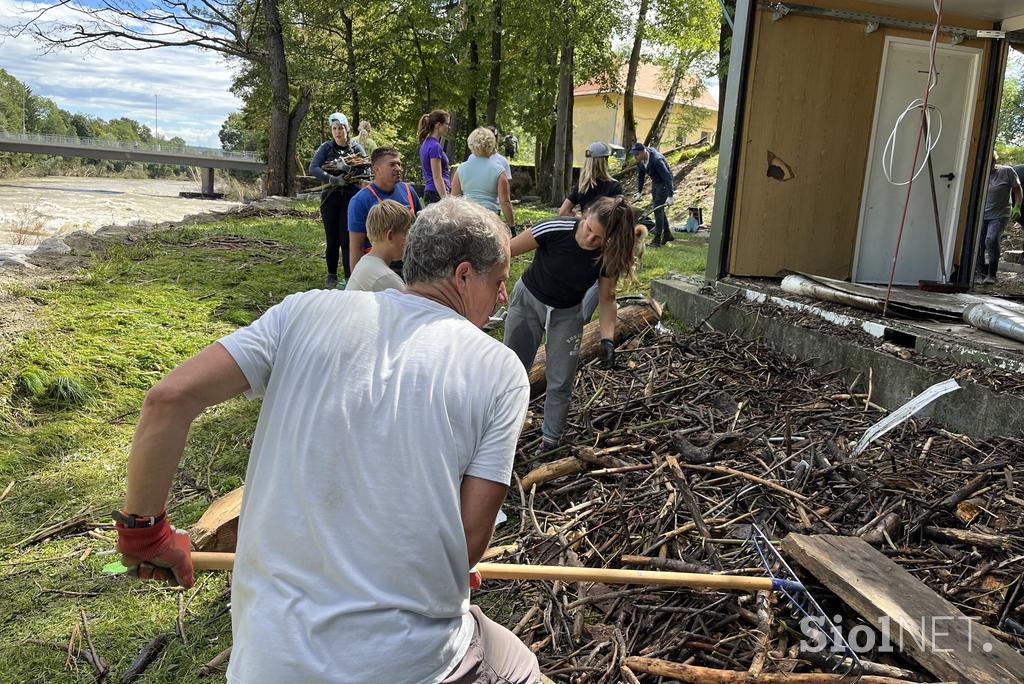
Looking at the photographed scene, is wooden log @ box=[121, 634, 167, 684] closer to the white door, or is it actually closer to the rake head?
the rake head

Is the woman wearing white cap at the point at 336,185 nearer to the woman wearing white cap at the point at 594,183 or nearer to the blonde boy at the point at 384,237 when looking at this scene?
the woman wearing white cap at the point at 594,183

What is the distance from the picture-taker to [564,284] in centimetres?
464

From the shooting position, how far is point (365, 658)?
4.88 feet

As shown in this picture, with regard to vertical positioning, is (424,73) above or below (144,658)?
above

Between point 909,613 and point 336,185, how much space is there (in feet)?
21.6

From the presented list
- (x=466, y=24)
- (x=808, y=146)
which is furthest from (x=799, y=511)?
(x=466, y=24)

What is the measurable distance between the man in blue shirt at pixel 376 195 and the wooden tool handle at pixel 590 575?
368 centimetres

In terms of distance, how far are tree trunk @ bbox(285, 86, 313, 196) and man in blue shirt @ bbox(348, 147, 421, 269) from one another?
606 inches

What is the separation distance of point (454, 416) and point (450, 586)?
0.38 m

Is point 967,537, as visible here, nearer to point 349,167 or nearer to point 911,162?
point 349,167

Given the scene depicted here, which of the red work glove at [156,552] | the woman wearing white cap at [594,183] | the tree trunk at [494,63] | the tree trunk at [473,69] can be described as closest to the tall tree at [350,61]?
the tree trunk at [473,69]

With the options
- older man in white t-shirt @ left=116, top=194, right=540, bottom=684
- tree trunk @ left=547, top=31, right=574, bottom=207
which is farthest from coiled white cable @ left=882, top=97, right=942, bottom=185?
tree trunk @ left=547, top=31, right=574, bottom=207

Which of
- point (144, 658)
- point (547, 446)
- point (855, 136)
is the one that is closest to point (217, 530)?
point (144, 658)
